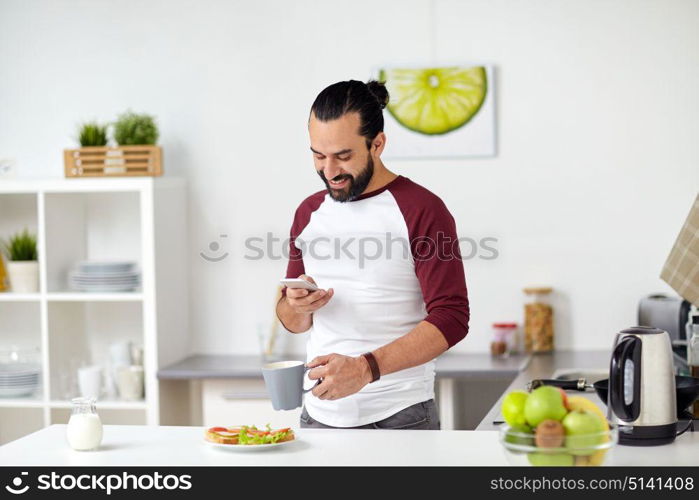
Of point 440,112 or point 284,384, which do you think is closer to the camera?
point 284,384

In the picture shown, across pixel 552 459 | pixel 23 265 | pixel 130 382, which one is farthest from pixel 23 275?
pixel 552 459

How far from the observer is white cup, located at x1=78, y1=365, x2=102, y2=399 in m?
3.94

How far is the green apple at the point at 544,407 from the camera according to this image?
168 centimetres

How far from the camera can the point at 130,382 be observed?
390cm

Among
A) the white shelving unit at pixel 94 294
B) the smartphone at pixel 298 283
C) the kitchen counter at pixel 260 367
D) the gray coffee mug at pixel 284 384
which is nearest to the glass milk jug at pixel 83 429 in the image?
the gray coffee mug at pixel 284 384

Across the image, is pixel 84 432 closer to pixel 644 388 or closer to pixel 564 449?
pixel 564 449

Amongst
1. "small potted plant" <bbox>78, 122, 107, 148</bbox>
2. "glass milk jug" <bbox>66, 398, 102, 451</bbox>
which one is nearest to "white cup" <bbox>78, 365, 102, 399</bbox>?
"small potted plant" <bbox>78, 122, 107, 148</bbox>
